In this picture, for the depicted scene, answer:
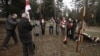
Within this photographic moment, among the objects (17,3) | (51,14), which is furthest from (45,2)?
(17,3)

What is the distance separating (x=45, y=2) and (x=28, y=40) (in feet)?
175

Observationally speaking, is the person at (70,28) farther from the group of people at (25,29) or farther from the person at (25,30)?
the person at (25,30)

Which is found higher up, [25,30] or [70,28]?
[25,30]

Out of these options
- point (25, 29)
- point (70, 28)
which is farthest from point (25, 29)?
point (70, 28)

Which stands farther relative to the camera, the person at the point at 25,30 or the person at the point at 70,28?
the person at the point at 70,28

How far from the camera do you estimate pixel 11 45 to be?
14.4 m

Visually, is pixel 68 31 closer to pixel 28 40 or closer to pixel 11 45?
pixel 11 45

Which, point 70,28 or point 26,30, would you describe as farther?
point 70,28

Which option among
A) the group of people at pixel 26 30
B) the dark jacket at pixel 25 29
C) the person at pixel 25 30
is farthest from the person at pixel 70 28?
the dark jacket at pixel 25 29

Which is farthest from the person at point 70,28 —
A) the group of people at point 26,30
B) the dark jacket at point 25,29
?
the dark jacket at point 25,29

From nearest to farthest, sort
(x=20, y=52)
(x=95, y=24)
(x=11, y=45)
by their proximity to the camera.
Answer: (x=20, y=52) → (x=11, y=45) → (x=95, y=24)

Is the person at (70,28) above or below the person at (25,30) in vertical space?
below

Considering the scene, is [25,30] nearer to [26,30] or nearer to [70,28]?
[26,30]

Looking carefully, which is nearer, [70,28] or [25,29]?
[25,29]
